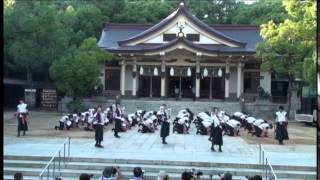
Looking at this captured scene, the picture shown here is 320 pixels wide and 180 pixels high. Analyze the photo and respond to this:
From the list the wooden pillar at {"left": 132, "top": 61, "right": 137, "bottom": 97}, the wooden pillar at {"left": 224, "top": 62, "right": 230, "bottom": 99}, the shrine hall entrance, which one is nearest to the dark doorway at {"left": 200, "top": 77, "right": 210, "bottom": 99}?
the shrine hall entrance

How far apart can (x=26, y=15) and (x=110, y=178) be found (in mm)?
25744

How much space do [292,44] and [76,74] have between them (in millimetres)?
12905

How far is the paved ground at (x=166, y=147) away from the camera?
44.0ft

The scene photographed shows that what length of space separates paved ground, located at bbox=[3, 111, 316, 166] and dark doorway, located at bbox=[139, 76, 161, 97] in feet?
55.4

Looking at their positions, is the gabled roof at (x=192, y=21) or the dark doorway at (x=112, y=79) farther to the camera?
the dark doorway at (x=112, y=79)

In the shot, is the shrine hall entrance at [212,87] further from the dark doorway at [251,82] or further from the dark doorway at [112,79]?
the dark doorway at [112,79]

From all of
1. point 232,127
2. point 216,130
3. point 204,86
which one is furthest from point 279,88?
point 216,130

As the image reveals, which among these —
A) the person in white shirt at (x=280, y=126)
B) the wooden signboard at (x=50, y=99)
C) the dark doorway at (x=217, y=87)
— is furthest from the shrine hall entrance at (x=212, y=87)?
the person in white shirt at (x=280, y=126)

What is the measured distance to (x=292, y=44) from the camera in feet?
86.3

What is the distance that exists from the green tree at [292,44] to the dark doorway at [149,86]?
11.0m

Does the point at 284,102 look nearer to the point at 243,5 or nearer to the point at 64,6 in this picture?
the point at 243,5

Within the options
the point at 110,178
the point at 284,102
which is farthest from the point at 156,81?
the point at 110,178

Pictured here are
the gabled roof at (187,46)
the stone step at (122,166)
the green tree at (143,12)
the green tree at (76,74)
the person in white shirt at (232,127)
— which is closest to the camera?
the stone step at (122,166)

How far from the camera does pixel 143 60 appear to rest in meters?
36.9
